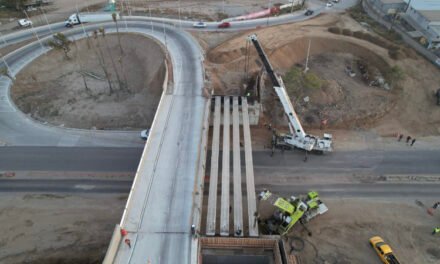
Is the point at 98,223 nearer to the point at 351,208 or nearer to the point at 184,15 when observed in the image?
the point at 351,208

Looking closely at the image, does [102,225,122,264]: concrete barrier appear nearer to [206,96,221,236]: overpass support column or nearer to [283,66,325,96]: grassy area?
[206,96,221,236]: overpass support column

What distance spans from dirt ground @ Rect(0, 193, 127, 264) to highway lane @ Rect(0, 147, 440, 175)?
4314mm

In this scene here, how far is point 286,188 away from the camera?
103 feet

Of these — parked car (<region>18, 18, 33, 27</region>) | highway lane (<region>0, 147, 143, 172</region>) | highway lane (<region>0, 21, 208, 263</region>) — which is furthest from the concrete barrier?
parked car (<region>18, 18, 33, 27</region>)

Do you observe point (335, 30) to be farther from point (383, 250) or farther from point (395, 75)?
point (383, 250)

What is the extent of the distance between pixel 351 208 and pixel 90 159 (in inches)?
1184

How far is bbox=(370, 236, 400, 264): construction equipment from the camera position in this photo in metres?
24.6

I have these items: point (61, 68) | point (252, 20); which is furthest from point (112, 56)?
point (252, 20)

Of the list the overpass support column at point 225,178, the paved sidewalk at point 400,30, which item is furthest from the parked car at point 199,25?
the paved sidewalk at point 400,30

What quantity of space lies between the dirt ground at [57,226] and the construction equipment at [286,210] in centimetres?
1478

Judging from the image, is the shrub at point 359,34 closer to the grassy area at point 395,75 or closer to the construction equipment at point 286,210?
the grassy area at point 395,75

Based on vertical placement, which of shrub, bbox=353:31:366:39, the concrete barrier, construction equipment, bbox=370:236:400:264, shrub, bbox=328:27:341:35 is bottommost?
the concrete barrier

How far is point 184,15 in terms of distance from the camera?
Answer: 66.2 meters

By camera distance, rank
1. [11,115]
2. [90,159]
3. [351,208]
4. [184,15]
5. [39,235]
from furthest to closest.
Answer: [184,15] → [11,115] → [90,159] → [351,208] → [39,235]
